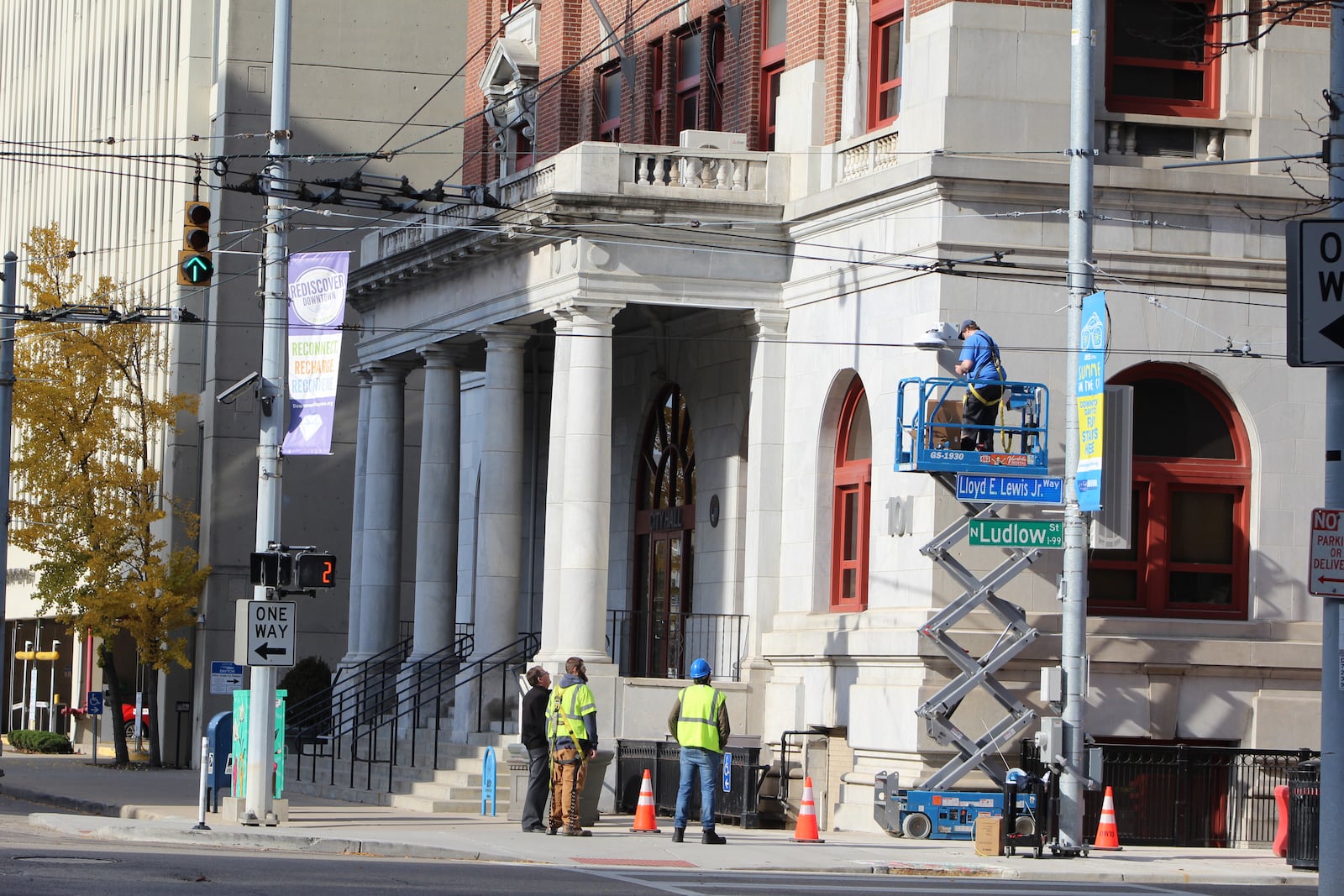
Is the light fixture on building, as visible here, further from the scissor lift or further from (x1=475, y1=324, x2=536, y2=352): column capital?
(x1=475, y1=324, x2=536, y2=352): column capital

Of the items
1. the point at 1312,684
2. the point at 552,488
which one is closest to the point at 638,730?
the point at 552,488

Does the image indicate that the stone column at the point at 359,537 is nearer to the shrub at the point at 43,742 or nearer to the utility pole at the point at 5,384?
the utility pole at the point at 5,384

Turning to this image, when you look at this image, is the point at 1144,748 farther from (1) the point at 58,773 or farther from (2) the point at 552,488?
(1) the point at 58,773

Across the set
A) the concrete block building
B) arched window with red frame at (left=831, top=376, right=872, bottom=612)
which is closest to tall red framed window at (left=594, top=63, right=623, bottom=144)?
the concrete block building

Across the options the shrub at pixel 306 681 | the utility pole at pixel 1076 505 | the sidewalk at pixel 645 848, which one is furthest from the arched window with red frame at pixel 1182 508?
the shrub at pixel 306 681

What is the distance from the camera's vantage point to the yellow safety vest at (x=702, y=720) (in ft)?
78.1

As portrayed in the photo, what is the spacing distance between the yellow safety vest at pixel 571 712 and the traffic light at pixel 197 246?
6027 millimetres

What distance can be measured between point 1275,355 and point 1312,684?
160 inches

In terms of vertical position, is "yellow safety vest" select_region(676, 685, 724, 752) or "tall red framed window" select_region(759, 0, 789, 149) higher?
"tall red framed window" select_region(759, 0, 789, 149)

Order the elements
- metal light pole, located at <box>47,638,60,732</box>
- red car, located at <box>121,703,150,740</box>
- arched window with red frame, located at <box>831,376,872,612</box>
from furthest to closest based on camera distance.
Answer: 1. metal light pole, located at <box>47,638,60,732</box>
2. red car, located at <box>121,703,150,740</box>
3. arched window with red frame, located at <box>831,376,872,612</box>

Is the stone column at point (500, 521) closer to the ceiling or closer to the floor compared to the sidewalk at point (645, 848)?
closer to the ceiling

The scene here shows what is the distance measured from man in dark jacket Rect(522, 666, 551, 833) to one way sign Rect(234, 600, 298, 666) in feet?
8.87

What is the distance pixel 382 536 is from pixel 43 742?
19.9 metres

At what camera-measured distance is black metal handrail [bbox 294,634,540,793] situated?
31594mm
